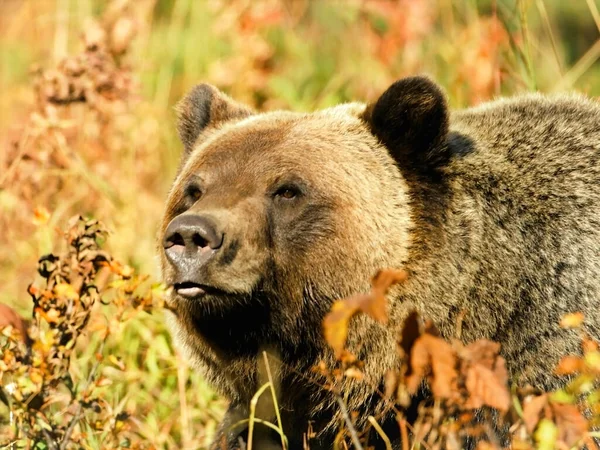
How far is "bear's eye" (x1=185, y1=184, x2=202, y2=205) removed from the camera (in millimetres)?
4371

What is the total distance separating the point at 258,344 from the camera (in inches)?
167

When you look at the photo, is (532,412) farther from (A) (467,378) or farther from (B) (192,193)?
(B) (192,193)

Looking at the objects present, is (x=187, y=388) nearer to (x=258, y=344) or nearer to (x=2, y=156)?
(x=258, y=344)

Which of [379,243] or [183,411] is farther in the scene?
[183,411]

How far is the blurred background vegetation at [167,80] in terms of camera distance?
5988 millimetres

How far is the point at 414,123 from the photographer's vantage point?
4426 mm

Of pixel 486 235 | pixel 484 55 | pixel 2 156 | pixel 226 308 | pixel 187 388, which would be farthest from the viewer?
pixel 484 55

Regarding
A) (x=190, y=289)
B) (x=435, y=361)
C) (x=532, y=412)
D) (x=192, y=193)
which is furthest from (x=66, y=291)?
(x=532, y=412)

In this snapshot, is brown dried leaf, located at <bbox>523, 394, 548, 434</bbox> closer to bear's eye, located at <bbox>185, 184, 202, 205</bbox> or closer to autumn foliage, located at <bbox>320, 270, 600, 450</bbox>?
autumn foliage, located at <bbox>320, 270, 600, 450</bbox>

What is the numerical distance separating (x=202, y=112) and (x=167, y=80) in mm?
4348

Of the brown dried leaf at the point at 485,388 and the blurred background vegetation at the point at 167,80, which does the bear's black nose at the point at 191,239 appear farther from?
the brown dried leaf at the point at 485,388

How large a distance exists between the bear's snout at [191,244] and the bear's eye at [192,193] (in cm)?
54

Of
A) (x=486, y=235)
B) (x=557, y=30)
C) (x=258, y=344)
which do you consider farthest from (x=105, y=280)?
(x=557, y=30)

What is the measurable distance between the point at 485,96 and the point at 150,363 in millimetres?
3215
